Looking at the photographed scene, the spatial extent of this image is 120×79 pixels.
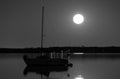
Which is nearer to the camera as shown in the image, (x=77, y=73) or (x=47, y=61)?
(x=77, y=73)

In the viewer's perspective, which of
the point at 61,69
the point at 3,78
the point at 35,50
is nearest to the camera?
the point at 3,78

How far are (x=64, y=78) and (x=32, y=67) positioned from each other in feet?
44.2

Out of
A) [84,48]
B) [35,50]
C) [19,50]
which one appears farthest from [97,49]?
[19,50]

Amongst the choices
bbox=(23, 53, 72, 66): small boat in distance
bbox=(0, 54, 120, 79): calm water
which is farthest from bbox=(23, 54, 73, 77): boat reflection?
bbox=(0, 54, 120, 79): calm water

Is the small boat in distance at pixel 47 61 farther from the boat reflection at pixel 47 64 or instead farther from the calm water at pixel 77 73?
the calm water at pixel 77 73

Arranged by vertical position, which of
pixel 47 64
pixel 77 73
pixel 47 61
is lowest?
pixel 77 73

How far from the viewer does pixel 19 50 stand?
13462cm

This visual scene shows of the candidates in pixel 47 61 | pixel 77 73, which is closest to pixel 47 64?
pixel 47 61

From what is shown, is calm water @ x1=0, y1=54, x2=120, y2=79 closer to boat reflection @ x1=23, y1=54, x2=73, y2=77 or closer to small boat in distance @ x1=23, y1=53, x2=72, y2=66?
boat reflection @ x1=23, y1=54, x2=73, y2=77

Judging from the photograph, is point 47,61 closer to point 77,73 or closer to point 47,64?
point 47,64

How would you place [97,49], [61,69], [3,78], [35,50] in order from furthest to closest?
[97,49], [35,50], [61,69], [3,78]

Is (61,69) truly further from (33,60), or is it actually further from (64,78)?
(64,78)

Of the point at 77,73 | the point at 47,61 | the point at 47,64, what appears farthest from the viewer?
the point at 47,64

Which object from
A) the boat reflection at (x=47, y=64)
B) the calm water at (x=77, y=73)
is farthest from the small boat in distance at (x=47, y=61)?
the calm water at (x=77, y=73)
